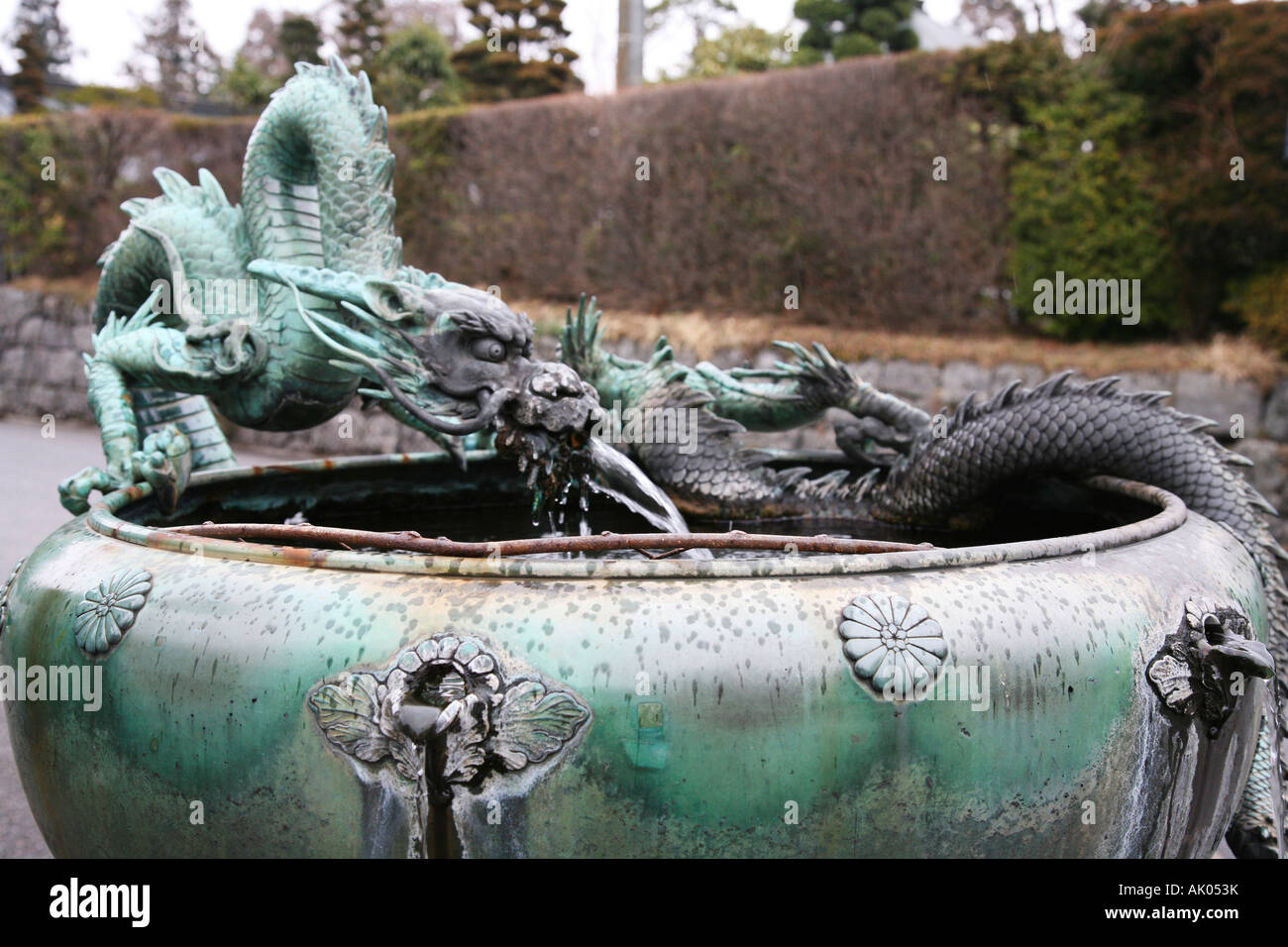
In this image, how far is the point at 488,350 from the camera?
269 centimetres

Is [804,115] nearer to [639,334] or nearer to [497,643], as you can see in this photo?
[639,334]

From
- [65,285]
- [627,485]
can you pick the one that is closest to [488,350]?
[627,485]

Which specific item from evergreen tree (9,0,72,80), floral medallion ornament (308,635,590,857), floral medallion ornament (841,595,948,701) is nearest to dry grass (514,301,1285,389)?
floral medallion ornament (841,595,948,701)

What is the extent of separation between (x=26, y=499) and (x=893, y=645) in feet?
30.1

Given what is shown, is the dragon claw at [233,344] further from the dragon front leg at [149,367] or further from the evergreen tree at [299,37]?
the evergreen tree at [299,37]

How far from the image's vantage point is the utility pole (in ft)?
43.3

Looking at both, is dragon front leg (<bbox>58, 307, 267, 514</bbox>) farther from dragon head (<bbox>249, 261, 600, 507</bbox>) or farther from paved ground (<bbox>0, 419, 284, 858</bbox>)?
paved ground (<bbox>0, 419, 284, 858</bbox>)

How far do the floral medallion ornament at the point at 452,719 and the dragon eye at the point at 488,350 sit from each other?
1087mm

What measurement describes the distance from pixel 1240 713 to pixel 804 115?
9.56 metres

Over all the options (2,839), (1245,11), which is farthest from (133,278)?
(1245,11)

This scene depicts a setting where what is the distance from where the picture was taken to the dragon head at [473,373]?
8.77 feet

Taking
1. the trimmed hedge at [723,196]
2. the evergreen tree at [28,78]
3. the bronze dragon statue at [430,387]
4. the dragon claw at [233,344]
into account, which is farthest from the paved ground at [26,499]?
the evergreen tree at [28,78]

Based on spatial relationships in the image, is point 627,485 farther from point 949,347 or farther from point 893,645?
point 949,347

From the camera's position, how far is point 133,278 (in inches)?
152
